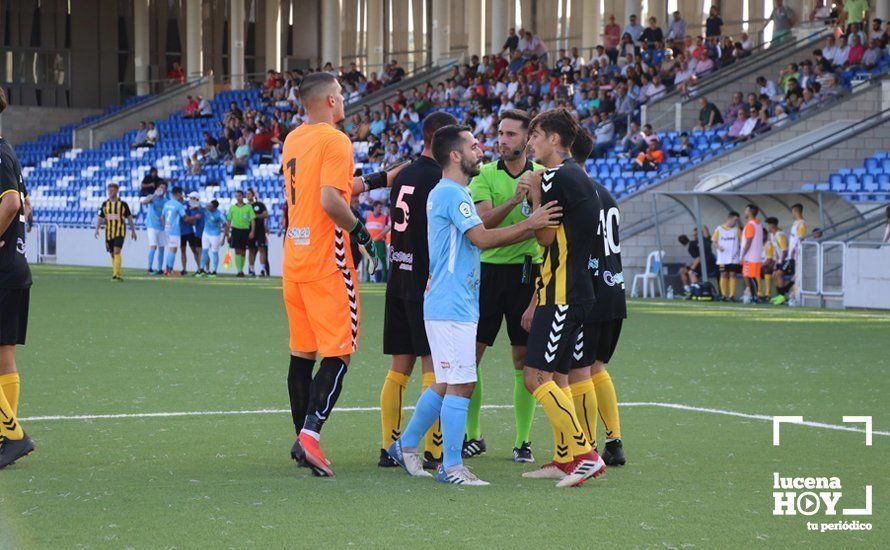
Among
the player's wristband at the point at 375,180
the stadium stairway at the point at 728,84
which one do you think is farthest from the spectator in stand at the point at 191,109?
the player's wristband at the point at 375,180

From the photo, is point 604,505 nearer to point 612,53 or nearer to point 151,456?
point 151,456

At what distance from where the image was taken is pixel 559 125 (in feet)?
26.0

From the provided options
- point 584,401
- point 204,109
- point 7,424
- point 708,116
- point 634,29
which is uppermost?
point 634,29

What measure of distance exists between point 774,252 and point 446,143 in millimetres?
19108

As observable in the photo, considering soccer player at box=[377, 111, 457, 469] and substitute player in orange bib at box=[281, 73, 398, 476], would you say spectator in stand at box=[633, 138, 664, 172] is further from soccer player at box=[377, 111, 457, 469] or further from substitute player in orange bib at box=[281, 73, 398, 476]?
substitute player in orange bib at box=[281, 73, 398, 476]

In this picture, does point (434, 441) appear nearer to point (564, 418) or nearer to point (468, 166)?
point (564, 418)

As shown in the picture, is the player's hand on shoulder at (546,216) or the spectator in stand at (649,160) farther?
the spectator in stand at (649,160)

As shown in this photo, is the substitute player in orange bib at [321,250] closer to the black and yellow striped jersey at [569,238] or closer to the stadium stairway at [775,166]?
the black and yellow striped jersey at [569,238]

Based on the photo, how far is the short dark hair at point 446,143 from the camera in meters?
7.80

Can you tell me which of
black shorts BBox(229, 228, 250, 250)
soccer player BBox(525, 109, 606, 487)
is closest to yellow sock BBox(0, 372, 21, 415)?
soccer player BBox(525, 109, 606, 487)

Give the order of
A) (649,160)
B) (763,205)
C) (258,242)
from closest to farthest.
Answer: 1. (763,205)
2. (649,160)
3. (258,242)

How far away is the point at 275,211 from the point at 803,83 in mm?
15236

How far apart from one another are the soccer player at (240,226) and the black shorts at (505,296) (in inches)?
1032

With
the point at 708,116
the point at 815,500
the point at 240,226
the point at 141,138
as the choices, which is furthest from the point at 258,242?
the point at 815,500
